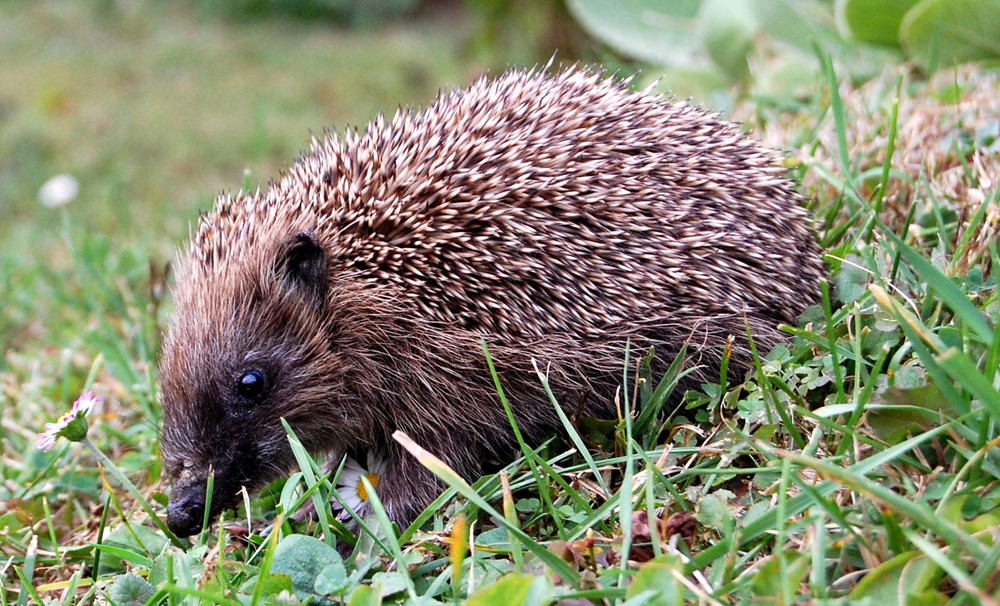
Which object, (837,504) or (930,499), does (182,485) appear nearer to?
(837,504)

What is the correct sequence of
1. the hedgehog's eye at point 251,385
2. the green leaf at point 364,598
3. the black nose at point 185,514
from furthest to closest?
the hedgehog's eye at point 251,385 → the black nose at point 185,514 → the green leaf at point 364,598

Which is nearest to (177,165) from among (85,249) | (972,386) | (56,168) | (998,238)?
(56,168)

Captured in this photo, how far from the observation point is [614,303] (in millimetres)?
3285

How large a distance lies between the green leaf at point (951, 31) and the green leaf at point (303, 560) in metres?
3.74

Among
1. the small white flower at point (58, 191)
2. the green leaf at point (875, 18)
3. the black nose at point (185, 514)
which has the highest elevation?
the green leaf at point (875, 18)

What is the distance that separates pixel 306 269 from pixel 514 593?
1680 millimetres

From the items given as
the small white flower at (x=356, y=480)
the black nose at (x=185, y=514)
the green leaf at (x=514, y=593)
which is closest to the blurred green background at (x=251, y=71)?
the small white flower at (x=356, y=480)

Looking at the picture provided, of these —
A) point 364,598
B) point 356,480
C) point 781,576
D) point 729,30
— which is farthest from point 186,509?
point 729,30

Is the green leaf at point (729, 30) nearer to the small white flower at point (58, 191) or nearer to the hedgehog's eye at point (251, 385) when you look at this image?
the hedgehog's eye at point (251, 385)

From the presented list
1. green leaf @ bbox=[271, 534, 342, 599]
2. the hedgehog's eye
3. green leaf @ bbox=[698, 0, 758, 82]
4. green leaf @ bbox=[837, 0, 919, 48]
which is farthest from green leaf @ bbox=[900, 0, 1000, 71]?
green leaf @ bbox=[271, 534, 342, 599]

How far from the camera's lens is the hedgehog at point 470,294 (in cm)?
330

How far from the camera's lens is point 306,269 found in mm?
3461

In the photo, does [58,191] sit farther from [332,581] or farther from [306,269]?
[332,581]

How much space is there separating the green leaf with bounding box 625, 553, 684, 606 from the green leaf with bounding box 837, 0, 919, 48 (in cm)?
405
